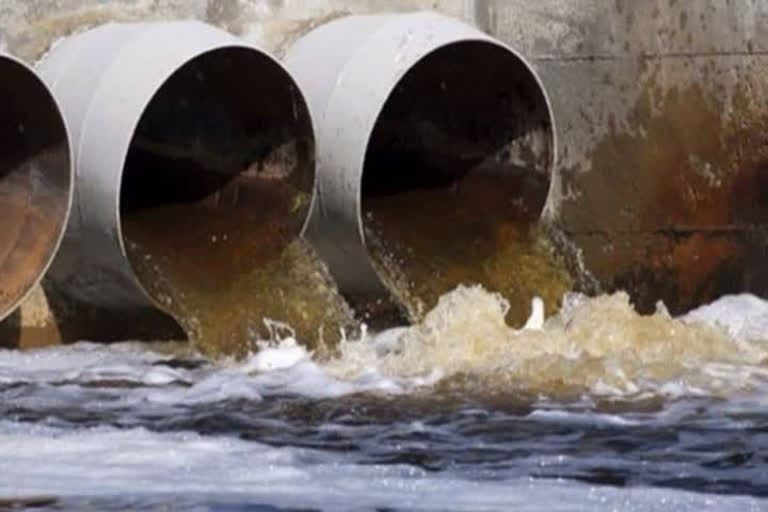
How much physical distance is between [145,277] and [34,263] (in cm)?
38

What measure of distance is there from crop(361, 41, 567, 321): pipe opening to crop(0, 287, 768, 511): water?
0.28 metres

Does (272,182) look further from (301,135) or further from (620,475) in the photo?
(620,475)

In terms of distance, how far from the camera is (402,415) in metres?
5.98

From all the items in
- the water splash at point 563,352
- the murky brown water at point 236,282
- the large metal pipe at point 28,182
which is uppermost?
the large metal pipe at point 28,182

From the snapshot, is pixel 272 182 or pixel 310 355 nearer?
pixel 310 355

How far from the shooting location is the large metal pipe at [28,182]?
7086 mm

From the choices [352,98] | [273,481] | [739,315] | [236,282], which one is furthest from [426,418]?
[739,315]

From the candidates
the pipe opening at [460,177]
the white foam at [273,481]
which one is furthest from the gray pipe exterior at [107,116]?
the white foam at [273,481]

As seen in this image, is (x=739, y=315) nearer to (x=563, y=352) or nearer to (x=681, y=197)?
(x=681, y=197)

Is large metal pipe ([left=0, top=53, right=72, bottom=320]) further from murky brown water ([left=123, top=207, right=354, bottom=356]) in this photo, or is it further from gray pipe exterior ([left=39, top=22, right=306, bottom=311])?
murky brown water ([left=123, top=207, right=354, bottom=356])

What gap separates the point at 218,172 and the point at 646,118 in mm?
1554

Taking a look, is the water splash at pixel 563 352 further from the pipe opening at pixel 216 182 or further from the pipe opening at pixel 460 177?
the pipe opening at pixel 216 182

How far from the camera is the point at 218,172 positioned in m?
7.85

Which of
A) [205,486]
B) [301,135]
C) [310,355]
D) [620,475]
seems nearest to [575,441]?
[620,475]
